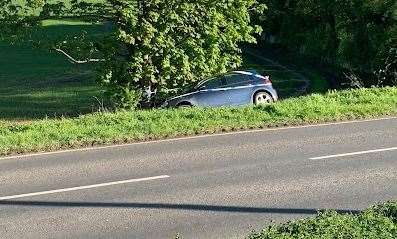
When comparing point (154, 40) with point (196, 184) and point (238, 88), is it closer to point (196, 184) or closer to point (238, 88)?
point (238, 88)

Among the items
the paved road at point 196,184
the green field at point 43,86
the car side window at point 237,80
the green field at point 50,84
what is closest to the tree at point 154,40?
the car side window at point 237,80

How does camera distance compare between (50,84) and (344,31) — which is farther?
(50,84)

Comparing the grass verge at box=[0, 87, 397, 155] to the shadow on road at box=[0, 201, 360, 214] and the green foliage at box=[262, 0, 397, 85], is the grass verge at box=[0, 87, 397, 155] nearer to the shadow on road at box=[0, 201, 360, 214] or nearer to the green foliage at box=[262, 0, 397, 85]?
the shadow on road at box=[0, 201, 360, 214]

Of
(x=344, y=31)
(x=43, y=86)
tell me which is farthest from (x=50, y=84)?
(x=344, y=31)

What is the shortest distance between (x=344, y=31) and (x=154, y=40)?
14.1 m

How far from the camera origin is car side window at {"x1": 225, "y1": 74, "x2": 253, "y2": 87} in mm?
21203

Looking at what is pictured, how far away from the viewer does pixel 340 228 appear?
5832 mm

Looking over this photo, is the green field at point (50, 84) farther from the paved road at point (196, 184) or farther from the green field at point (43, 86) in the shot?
the paved road at point (196, 184)

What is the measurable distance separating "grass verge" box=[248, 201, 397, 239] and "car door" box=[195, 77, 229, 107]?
1481 centimetres

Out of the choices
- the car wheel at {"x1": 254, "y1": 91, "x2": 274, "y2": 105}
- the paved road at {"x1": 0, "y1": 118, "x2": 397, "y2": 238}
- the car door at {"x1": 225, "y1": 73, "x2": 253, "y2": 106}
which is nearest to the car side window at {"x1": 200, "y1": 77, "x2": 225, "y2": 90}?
the car door at {"x1": 225, "y1": 73, "x2": 253, "y2": 106}

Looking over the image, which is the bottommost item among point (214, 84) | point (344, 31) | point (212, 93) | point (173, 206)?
point (173, 206)

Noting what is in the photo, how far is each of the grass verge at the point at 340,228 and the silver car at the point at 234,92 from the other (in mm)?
14897

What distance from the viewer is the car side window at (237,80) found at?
21203 millimetres

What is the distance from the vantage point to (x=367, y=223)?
6012 mm
